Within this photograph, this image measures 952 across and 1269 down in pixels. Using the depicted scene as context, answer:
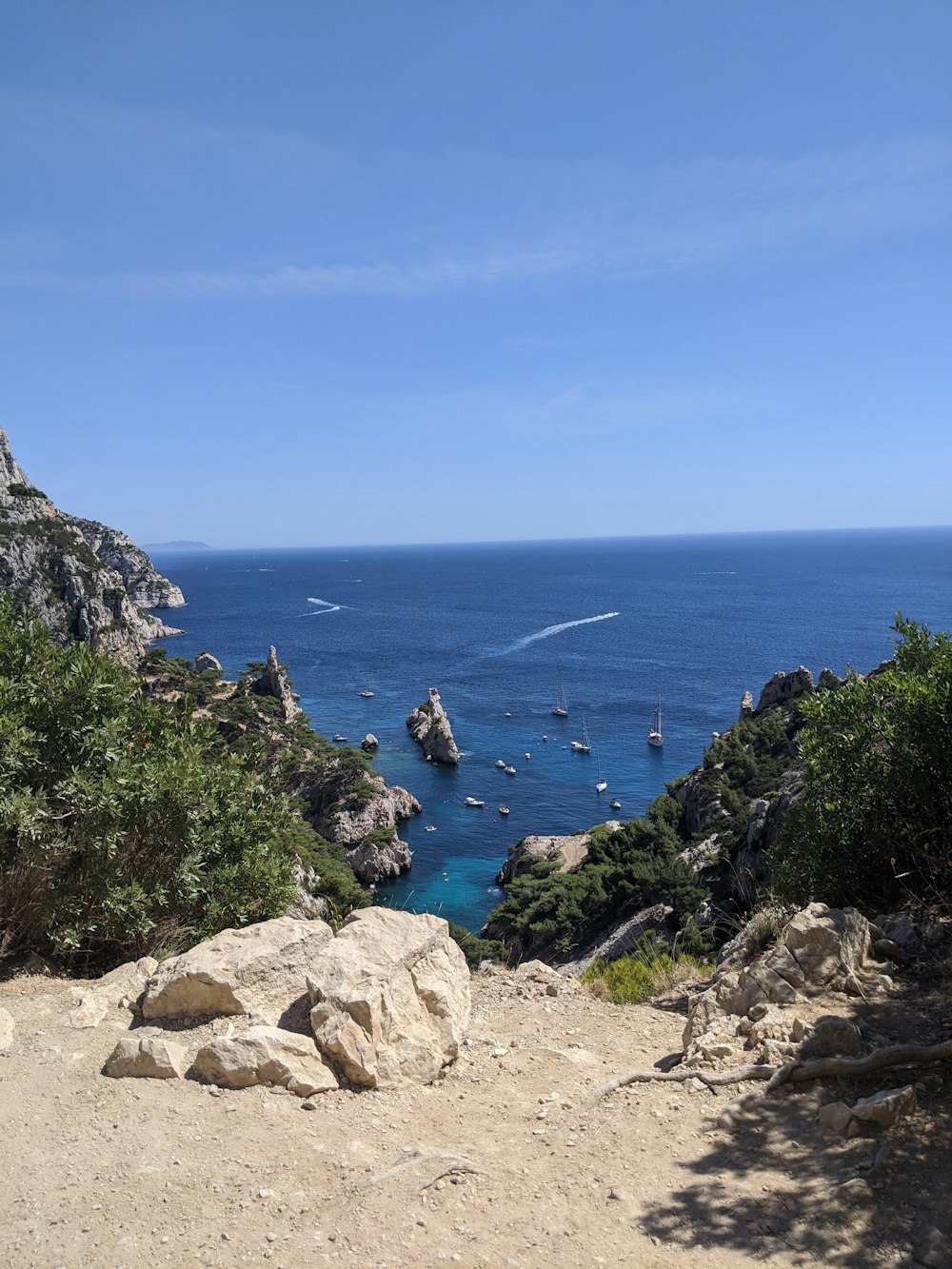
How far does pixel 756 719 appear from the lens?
56562 millimetres

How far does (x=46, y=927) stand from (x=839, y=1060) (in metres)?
9.41

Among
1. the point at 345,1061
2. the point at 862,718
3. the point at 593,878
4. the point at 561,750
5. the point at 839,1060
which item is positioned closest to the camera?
the point at 839,1060

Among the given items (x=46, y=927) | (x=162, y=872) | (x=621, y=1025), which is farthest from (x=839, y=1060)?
(x=46, y=927)

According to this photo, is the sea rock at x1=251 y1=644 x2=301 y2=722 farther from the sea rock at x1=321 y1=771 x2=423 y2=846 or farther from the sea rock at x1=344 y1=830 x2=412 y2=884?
the sea rock at x1=344 y1=830 x2=412 y2=884

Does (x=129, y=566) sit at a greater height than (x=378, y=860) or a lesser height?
greater

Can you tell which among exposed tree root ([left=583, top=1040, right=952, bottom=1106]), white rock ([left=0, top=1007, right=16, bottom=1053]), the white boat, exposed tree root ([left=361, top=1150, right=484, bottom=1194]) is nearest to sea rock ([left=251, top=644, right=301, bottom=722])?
the white boat

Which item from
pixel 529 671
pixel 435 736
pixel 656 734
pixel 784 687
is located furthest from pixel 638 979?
pixel 529 671

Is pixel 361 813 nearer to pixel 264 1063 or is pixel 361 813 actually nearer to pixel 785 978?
pixel 785 978

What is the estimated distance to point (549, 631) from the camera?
5408 inches

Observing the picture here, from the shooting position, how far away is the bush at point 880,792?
955cm

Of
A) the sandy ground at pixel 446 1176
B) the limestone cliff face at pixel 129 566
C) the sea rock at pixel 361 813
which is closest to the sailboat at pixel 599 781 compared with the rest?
the sea rock at pixel 361 813

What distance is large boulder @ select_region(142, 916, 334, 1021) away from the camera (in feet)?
27.5

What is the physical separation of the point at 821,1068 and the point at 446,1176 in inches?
138

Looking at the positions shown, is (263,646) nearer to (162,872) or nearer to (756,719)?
(756,719)
